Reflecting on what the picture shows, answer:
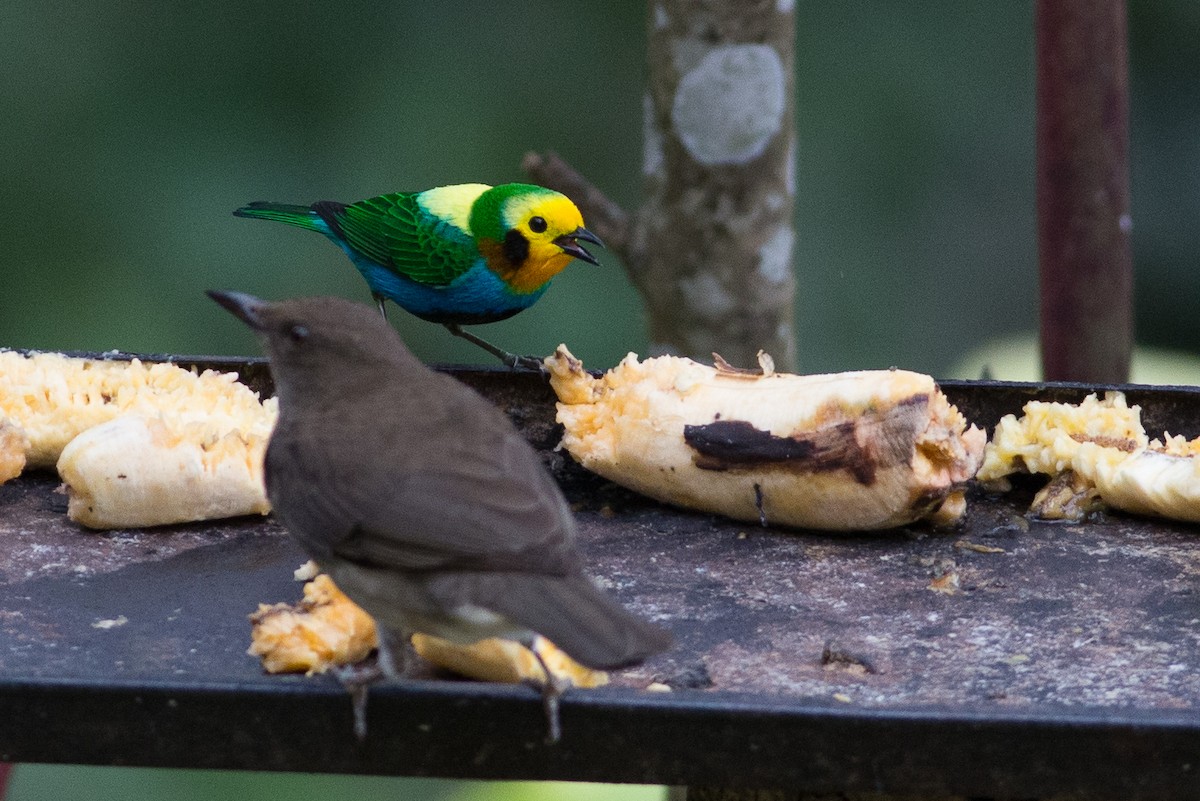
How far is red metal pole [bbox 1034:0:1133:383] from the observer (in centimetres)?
436

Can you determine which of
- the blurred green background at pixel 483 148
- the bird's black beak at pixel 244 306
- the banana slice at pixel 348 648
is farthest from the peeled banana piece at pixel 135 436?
the blurred green background at pixel 483 148

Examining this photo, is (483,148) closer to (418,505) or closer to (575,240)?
(575,240)

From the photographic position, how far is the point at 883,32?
24.9 ft

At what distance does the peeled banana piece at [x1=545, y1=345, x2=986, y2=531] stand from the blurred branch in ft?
2.99

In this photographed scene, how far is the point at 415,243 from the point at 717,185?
0.92 metres

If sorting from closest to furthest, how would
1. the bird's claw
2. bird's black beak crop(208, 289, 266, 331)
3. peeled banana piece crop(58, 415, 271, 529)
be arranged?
bird's black beak crop(208, 289, 266, 331) < peeled banana piece crop(58, 415, 271, 529) < the bird's claw

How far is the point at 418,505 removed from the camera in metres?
2.31

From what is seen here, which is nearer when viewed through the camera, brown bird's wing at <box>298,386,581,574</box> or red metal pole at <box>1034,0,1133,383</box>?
brown bird's wing at <box>298,386,581,574</box>

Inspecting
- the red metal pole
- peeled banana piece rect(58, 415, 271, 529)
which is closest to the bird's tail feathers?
peeled banana piece rect(58, 415, 271, 529)

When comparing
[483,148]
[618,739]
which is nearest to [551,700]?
[618,739]

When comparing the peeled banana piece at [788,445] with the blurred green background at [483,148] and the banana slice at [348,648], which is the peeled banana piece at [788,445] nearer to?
the banana slice at [348,648]

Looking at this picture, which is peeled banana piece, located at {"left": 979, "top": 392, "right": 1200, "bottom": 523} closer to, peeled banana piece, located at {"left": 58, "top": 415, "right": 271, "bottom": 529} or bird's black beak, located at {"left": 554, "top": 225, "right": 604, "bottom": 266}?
bird's black beak, located at {"left": 554, "top": 225, "right": 604, "bottom": 266}

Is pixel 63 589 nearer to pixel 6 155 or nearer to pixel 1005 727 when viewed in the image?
pixel 1005 727

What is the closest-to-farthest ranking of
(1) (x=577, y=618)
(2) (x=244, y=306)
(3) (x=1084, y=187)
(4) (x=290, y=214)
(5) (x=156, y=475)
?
(1) (x=577, y=618) → (2) (x=244, y=306) → (5) (x=156, y=475) → (3) (x=1084, y=187) → (4) (x=290, y=214)
